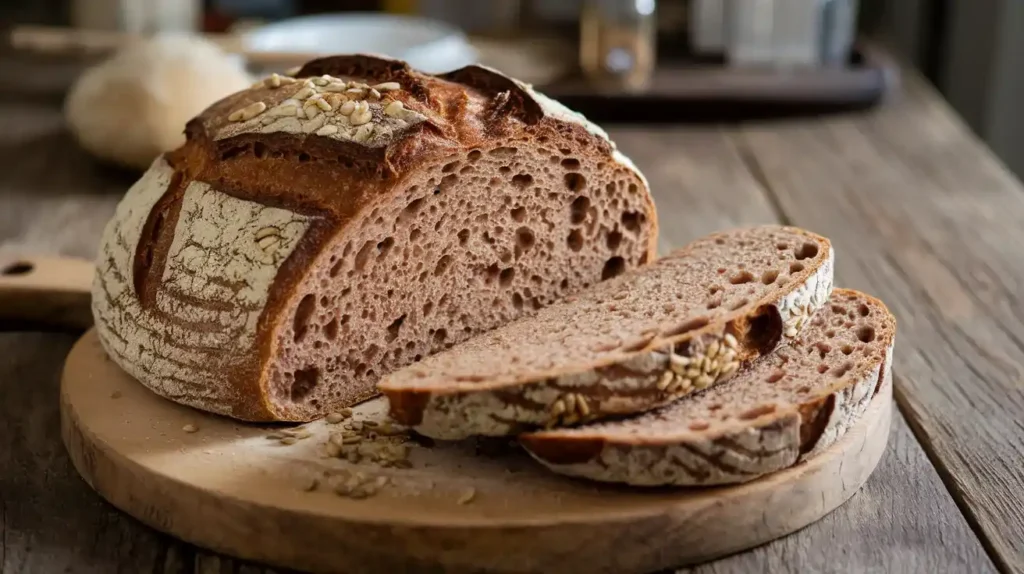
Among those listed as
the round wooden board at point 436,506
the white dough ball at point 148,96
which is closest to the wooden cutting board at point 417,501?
the round wooden board at point 436,506

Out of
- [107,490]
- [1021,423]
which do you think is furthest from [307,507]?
[1021,423]

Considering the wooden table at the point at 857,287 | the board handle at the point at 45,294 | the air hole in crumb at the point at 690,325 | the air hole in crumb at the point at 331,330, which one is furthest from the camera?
the board handle at the point at 45,294

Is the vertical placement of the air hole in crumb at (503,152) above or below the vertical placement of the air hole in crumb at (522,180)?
above

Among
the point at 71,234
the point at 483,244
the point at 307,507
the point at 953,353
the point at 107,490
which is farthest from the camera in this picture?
the point at 71,234

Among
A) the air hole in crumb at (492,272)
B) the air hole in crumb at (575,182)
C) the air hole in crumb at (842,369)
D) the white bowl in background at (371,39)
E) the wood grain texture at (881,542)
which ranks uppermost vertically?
the air hole in crumb at (575,182)

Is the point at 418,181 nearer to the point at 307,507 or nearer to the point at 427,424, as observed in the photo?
the point at 427,424

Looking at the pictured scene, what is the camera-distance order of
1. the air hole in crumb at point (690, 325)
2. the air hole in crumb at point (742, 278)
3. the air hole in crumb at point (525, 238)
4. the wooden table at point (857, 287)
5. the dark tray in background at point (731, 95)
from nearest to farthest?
1. the wooden table at point (857, 287)
2. the air hole in crumb at point (690, 325)
3. the air hole in crumb at point (742, 278)
4. the air hole in crumb at point (525, 238)
5. the dark tray in background at point (731, 95)

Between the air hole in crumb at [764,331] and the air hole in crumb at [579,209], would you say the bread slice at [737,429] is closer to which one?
the air hole in crumb at [764,331]
